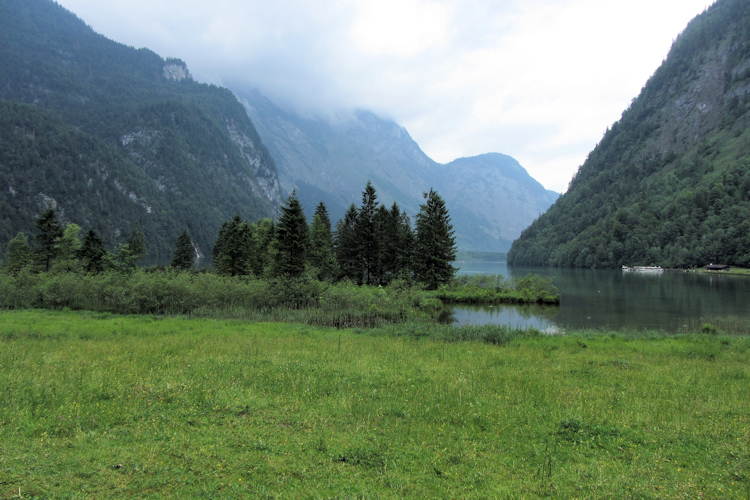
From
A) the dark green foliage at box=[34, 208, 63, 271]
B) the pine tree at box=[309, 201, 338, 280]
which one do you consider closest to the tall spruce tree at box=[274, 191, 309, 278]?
the pine tree at box=[309, 201, 338, 280]

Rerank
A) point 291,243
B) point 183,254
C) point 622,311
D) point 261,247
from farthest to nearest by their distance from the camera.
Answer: point 183,254 → point 261,247 → point 291,243 → point 622,311

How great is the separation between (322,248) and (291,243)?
601 inches

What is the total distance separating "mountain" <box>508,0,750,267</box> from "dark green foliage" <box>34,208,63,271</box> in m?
148

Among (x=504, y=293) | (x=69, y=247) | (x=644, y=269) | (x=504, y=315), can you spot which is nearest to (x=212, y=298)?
(x=504, y=315)

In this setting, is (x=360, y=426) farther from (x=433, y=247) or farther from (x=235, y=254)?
(x=235, y=254)

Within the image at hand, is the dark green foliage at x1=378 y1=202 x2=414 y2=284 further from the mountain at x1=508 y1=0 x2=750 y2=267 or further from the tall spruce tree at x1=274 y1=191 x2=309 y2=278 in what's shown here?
the mountain at x1=508 y1=0 x2=750 y2=267

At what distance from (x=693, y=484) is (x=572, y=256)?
523 ft

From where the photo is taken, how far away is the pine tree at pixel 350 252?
181 ft

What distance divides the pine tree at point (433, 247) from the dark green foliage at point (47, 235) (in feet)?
173

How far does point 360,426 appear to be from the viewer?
7.61 metres

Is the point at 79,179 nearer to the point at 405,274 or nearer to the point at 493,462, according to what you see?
the point at 405,274

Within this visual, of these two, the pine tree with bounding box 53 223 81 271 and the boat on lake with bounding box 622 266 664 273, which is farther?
the boat on lake with bounding box 622 266 664 273

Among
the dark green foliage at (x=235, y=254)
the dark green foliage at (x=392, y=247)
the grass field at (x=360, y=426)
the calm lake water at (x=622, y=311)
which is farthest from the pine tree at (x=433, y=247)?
the grass field at (x=360, y=426)

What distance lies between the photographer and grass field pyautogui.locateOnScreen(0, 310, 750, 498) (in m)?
5.51
